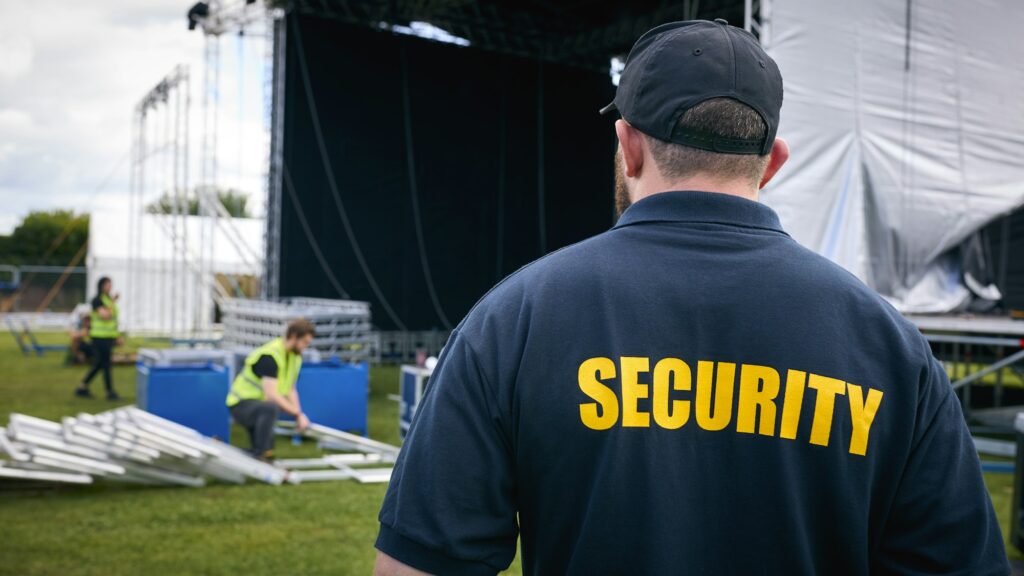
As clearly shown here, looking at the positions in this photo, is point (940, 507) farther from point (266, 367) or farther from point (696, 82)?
point (266, 367)

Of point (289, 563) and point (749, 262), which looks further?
point (289, 563)

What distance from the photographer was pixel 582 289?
123 centimetres

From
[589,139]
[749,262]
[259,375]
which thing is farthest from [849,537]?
[589,139]

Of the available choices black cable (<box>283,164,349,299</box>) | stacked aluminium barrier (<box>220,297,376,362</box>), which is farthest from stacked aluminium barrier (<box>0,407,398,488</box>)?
black cable (<box>283,164,349,299</box>)

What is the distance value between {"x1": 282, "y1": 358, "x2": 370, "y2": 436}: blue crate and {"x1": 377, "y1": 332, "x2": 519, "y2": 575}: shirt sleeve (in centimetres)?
844

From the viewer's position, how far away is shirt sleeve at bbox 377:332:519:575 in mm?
1184

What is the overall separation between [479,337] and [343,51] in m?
16.2

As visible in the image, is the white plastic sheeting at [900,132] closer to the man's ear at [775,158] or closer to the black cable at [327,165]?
the man's ear at [775,158]

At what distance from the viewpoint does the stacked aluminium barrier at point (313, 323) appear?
41.2 ft

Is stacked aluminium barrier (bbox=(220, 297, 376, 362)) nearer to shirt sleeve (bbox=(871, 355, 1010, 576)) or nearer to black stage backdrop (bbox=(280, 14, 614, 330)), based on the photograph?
black stage backdrop (bbox=(280, 14, 614, 330))

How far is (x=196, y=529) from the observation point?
5879 mm

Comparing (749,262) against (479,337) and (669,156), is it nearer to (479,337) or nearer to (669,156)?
(669,156)

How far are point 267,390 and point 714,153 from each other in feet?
23.4

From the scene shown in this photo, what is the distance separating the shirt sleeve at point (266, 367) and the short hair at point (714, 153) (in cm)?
713
